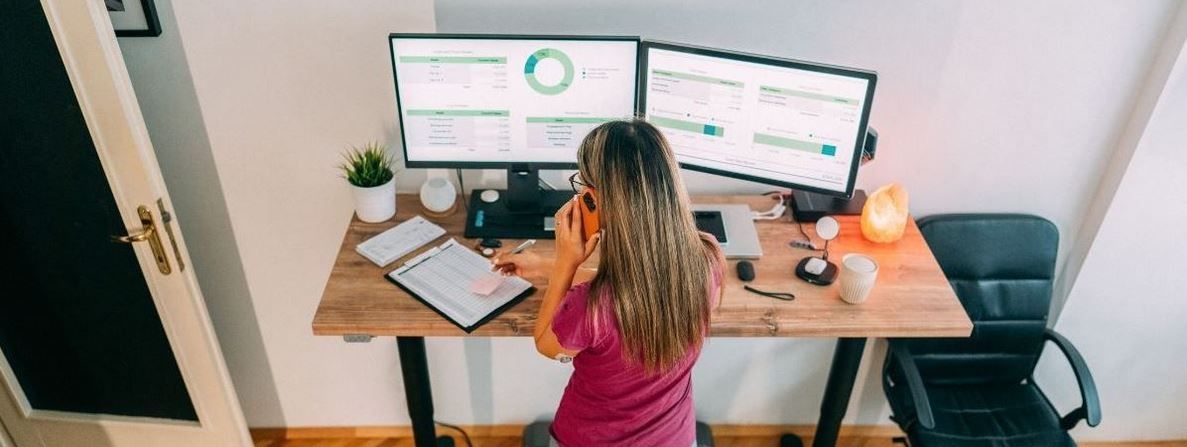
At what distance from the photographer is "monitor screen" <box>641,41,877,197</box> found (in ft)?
6.37

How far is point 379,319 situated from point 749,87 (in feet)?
3.24

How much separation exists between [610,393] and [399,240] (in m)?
0.70

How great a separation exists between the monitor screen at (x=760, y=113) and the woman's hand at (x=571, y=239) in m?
0.51

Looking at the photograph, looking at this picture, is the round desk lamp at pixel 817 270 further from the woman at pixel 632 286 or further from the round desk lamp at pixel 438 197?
the round desk lamp at pixel 438 197

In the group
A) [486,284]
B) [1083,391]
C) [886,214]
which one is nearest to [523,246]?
[486,284]

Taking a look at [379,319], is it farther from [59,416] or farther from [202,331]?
[59,416]

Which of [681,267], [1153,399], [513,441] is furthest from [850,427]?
[681,267]

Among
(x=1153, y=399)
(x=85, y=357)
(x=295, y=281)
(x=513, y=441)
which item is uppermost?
(x=295, y=281)

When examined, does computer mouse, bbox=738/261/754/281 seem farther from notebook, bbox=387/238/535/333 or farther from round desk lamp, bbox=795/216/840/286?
notebook, bbox=387/238/535/333

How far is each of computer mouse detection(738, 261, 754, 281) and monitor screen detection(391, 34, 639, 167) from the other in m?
0.46

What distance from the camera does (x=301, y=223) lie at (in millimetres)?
2398

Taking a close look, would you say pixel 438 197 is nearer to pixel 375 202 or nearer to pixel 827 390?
pixel 375 202

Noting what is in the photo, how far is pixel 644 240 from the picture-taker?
4.92 feet

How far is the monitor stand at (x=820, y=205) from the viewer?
7.32 feet
